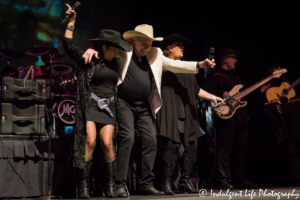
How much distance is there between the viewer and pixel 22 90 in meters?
4.13

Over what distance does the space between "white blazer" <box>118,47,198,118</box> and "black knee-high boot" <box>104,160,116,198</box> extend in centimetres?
75

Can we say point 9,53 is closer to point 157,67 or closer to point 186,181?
point 157,67

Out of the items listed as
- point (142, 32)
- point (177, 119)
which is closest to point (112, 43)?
point (142, 32)

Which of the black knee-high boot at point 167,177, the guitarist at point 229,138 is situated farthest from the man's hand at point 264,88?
the black knee-high boot at point 167,177

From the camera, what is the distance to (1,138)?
3.98m

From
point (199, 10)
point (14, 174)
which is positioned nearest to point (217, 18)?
point (199, 10)

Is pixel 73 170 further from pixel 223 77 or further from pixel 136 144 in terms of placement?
pixel 223 77

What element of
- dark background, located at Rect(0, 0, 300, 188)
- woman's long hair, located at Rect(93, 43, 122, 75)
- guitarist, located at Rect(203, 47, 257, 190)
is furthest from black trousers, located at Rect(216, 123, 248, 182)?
woman's long hair, located at Rect(93, 43, 122, 75)

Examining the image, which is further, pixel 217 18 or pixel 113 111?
pixel 217 18

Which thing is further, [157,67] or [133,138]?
[157,67]

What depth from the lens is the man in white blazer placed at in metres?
3.66

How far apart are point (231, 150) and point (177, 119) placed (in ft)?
4.12

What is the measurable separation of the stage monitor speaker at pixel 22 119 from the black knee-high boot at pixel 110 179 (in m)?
1.08

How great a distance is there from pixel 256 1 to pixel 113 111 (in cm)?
408
